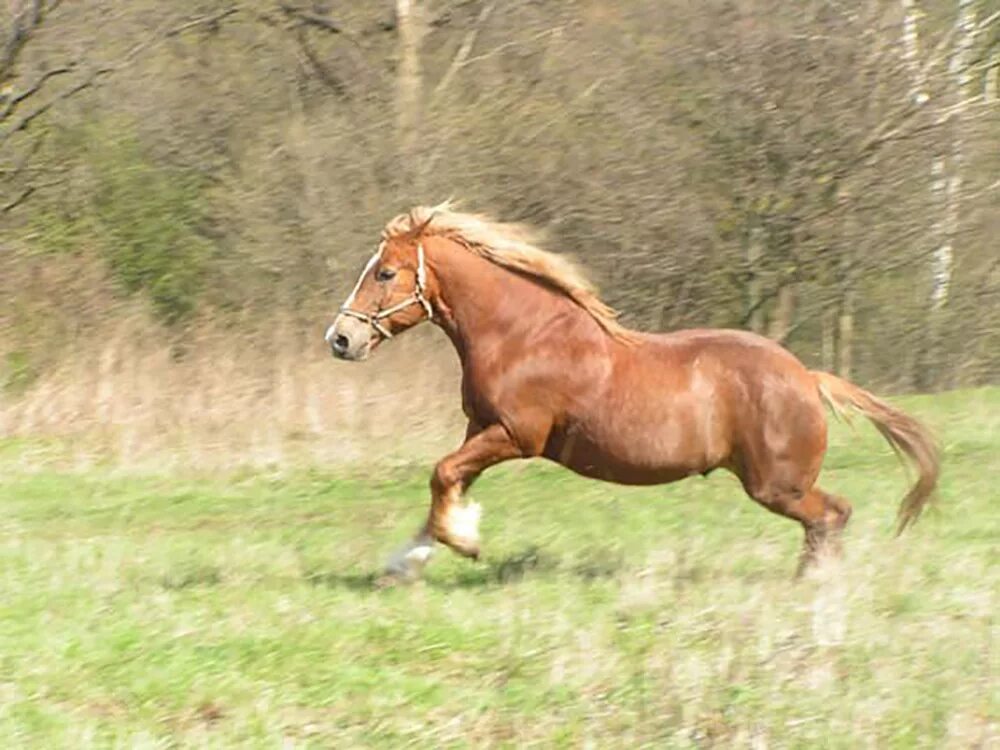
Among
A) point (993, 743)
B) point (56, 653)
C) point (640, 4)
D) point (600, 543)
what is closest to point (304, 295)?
point (640, 4)

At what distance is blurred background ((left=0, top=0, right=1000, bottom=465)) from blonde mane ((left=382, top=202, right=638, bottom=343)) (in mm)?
11133

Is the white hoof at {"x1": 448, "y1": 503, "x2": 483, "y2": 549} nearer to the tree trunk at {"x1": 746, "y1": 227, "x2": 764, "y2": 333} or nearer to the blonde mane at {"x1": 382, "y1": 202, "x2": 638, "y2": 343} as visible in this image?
the blonde mane at {"x1": 382, "y1": 202, "x2": 638, "y2": 343}

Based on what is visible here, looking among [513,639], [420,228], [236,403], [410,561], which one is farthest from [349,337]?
[236,403]

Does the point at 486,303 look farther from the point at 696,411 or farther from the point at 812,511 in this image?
the point at 812,511

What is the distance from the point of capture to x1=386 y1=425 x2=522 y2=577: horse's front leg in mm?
8328

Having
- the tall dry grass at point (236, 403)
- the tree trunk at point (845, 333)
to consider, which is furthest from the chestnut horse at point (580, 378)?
the tree trunk at point (845, 333)

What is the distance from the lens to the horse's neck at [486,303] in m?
8.77

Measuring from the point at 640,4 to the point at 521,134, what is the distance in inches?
98.8

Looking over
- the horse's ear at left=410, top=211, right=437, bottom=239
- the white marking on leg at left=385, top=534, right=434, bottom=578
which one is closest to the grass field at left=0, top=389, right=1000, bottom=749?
the white marking on leg at left=385, top=534, right=434, bottom=578

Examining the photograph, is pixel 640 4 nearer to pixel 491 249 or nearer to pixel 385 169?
pixel 385 169

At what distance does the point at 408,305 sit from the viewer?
8852 millimetres

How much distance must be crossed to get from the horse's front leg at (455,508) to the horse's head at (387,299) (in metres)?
0.77

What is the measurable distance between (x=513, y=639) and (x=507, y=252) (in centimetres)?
254

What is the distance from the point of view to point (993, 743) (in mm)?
5969
